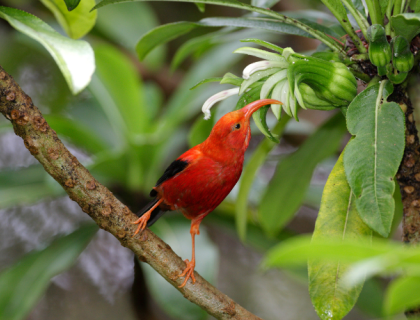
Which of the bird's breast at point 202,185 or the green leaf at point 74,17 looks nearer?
the bird's breast at point 202,185

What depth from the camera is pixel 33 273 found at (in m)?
2.02

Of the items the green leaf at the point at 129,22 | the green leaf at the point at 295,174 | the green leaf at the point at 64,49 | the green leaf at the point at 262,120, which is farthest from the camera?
the green leaf at the point at 129,22

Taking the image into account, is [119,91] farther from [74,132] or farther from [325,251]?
[325,251]

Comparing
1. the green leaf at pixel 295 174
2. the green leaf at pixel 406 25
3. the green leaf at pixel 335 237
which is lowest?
the green leaf at pixel 295 174

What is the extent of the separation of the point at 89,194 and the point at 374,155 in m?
0.71

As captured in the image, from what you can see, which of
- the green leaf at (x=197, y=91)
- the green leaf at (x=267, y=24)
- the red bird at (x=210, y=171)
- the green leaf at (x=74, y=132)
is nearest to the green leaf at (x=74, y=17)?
the green leaf at (x=267, y=24)

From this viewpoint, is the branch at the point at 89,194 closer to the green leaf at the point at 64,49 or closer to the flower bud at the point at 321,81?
the green leaf at the point at 64,49

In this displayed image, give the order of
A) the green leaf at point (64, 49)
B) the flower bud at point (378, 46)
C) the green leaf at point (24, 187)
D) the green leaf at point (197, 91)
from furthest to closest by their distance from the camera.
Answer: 1. the green leaf at point (197, 91)
2. the green leaf at point (24, 187)
3. the flower bud at point (378, 46)
4. the green leaf at point (64, 49)

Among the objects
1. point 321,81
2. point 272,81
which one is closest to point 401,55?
point 321,81

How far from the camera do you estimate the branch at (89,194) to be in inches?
39.1

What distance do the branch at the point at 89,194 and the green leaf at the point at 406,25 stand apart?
0.84 metres

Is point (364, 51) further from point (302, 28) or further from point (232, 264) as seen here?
point (232, 264)

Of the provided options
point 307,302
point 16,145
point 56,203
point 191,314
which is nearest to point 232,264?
point 307,302

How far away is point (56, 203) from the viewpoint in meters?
3.37
